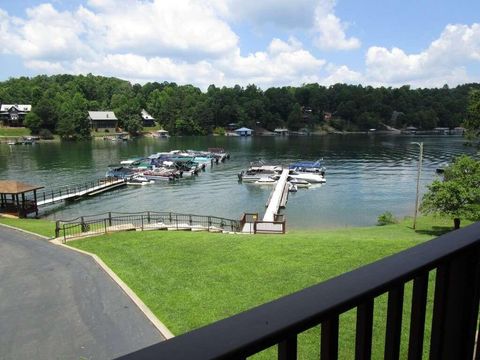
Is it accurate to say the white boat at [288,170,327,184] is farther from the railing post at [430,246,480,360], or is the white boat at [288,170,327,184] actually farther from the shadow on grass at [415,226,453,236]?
the railing post at [430,246,480,360]

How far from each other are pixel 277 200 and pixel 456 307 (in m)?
37.5

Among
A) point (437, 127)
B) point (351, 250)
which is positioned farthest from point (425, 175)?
point (437, 127)

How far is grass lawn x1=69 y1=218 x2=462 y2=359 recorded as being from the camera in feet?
37.4

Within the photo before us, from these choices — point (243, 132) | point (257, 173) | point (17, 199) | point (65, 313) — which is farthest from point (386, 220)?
point (243, 132)

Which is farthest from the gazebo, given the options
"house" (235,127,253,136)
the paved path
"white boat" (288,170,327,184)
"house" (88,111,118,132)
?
"house" (235,127,253,136)

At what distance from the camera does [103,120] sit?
132 metres

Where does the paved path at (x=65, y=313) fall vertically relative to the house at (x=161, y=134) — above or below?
below

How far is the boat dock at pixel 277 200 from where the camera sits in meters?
33.5

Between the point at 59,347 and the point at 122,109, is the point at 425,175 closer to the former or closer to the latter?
the point at 59,347

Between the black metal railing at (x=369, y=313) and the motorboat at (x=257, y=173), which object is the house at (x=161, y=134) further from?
the black metal railing at (x=369, y=313)

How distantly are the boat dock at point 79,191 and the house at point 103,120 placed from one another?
276ft

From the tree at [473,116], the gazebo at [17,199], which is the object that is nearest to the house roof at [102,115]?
the gazebo at [17,199]

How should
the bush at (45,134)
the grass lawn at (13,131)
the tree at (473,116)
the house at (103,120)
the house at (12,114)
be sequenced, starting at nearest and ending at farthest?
1. the tree at (473,116)
2. the bush at (45,134)
3. the grass lawn at (13,131)
4. the house at (12,114)
5. the house at (103,120)

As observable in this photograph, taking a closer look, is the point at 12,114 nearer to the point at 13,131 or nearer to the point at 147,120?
the point at 13,131
